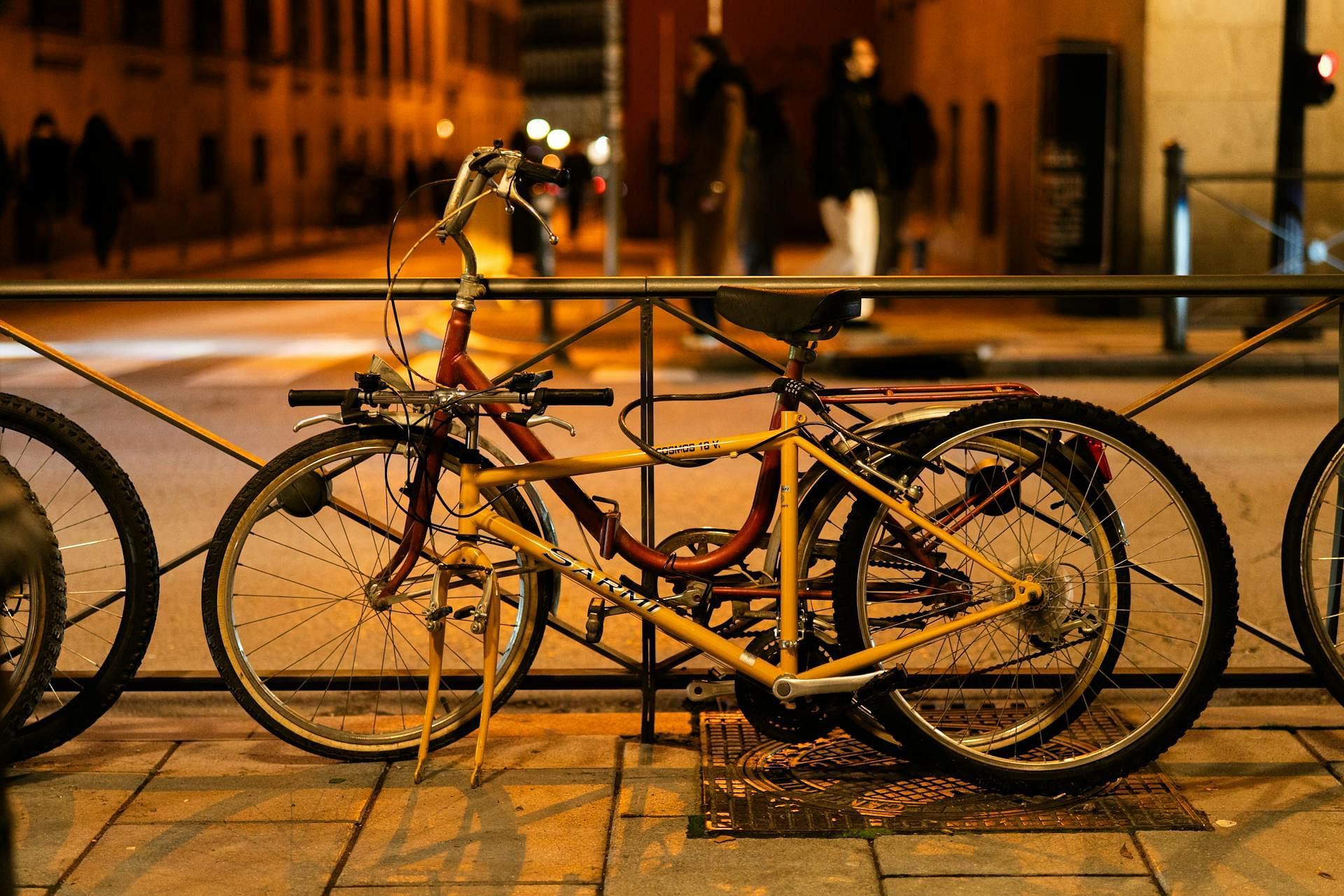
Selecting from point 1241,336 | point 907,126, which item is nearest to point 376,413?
point 1241,336

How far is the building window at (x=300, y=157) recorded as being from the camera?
33.4 metres

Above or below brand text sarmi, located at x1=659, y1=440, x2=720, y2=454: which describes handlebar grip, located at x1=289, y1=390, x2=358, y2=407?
above

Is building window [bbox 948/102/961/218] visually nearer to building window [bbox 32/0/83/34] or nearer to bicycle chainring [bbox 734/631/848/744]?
building window [bbox 32/0/83/34]

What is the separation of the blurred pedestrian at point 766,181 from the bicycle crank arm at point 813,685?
33.2 feet

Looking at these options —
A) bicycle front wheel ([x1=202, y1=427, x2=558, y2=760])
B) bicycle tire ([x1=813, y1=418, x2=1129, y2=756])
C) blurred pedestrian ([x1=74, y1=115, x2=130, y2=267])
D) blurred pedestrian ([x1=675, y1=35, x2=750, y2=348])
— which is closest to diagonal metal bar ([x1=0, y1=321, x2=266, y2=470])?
bicycle front wheel ([x1=202, y1=427, x2=558, y2=760])

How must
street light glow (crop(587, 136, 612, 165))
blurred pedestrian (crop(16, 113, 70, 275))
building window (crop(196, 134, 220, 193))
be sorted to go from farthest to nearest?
building window (crop(196, 134, 220, 193)) < street light glow (crop(587, 136, 612, 165)) < blurred pedestrian (crop(16, 113, 70, 275))

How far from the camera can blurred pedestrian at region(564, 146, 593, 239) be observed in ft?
93.2

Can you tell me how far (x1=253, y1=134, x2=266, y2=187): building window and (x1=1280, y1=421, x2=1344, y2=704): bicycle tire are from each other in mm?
28225

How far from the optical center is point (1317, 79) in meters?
13.1

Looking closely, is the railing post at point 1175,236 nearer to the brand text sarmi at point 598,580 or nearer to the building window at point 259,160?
the brand text sarmi at point 598,580

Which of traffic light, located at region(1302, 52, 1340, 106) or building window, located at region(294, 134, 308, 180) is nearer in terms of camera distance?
traffic light, located at region(1302, 52, 1340, 106)

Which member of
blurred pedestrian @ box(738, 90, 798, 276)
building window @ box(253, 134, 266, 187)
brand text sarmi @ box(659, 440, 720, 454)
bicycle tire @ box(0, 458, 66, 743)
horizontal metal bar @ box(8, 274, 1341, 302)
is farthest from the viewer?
building window @ box(253, 134, 266, 187)

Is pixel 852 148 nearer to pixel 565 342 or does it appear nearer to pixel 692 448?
pixel 565 342

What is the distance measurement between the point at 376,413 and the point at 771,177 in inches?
400
